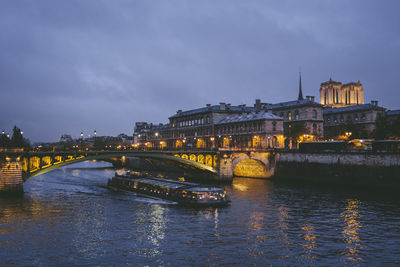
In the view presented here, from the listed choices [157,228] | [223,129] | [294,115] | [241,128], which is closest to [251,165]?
[241,128]

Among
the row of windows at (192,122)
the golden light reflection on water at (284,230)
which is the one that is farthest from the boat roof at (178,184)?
the row of windows at (192,122)

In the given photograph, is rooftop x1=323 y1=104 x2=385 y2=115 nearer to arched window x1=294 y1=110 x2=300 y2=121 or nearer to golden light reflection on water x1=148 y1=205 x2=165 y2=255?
arched window x1=294 y1=110 x2=300 y2=121

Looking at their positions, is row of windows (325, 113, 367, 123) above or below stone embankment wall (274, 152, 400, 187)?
above

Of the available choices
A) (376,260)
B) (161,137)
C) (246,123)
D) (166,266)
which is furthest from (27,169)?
(161,137)

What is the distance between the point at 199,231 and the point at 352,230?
1390 centimetres

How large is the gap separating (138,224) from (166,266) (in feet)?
41.3

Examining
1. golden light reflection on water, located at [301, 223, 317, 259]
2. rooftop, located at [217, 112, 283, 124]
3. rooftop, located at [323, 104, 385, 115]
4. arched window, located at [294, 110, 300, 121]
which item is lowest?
golden light reflection on water, located at [301, 223, 317, 259]

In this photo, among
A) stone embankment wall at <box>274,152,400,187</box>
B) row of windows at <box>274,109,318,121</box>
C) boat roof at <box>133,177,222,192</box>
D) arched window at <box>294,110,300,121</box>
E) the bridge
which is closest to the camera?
boat roof at <box>133,177,222,192</box>

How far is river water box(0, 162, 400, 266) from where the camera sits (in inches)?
1144

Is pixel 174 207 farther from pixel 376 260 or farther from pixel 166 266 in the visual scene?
pixel 376 260

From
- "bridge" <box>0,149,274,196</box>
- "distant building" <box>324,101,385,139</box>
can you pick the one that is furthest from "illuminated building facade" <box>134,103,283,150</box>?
"distant building" <box>324,101,385,139</box>

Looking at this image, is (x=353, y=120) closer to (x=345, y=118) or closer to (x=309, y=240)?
(x=345, y=118)

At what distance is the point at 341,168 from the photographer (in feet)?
243

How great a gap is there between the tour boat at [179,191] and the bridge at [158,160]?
19.7ft
